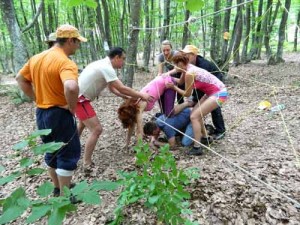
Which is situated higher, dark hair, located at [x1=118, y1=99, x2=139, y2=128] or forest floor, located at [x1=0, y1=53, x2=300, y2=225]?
dark hair, located at [x1=118, y1=99, x2=139, y2=128]

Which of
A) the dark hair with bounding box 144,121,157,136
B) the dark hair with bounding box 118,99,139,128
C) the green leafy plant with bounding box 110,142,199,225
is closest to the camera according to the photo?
the green leafy plant with bounding box 110,142,199,225

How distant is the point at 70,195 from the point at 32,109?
773 cm

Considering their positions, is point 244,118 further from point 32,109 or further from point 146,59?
point 146,59

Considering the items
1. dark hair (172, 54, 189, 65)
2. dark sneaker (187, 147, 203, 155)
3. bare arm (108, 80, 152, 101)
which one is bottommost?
dark sneaker (187, 147, 203, 155)

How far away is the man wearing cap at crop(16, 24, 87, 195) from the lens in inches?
124

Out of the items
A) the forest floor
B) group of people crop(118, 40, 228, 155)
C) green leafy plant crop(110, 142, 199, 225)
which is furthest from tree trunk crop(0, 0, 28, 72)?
green leafy plant crop(110, 142, 199, 225)

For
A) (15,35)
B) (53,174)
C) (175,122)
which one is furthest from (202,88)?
(15,35)

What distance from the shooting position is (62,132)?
133 inches

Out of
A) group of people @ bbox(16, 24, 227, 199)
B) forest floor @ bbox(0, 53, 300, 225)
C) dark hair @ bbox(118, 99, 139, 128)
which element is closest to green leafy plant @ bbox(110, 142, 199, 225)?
forest floor @ bbox(0, 53, 300, 225)

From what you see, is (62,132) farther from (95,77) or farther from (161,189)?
(161,189)

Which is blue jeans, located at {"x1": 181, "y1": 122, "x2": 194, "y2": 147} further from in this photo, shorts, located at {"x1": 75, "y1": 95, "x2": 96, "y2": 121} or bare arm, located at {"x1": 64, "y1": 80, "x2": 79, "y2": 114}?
bare arm, located at {"x1": 64, "y1": 80, "x2": 79, "y2": 114}

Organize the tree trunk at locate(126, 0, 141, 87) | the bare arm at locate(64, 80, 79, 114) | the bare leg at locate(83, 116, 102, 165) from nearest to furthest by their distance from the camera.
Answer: the bare arm at locate(64, 80, 79, 114), the bare leg at locate(83, 116, 102, 165), the tree trunk at locate(126, 0, 141, 87)

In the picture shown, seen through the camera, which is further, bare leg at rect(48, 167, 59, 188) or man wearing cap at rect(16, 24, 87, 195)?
bare leg at rect(48, 167, 59, 188)

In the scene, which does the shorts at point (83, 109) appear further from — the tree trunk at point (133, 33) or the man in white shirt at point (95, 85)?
the tree trunk at point (133, 33)
